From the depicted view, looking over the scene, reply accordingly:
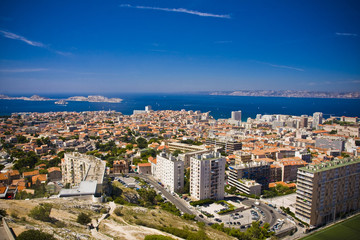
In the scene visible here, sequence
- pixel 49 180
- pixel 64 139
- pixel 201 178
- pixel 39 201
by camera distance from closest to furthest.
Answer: pixel 39 201 → pixel 201 178 → pixel 49 180 → pixel 64 139

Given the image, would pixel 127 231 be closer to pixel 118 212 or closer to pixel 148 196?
pixel 118 212

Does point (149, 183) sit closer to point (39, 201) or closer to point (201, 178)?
point (201, 178)

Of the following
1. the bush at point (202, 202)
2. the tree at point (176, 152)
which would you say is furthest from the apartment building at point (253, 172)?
the tree at point (176, 152)

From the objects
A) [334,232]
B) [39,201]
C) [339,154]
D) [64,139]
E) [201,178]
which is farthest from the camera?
[64,139]

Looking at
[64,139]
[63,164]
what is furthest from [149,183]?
[64,139]

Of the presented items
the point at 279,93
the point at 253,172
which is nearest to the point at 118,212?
the point at 253,172

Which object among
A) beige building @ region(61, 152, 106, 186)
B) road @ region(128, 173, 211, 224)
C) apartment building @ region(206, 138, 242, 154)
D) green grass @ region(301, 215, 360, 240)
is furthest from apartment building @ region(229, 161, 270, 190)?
beige building @ region(61, 152, 106, 186)

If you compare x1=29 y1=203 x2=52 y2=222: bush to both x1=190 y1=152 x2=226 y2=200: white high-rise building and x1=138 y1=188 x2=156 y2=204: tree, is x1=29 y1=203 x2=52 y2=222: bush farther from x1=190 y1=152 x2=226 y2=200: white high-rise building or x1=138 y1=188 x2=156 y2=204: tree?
x1=190 y1=152 x2=226 y2=200: white high-rise building
